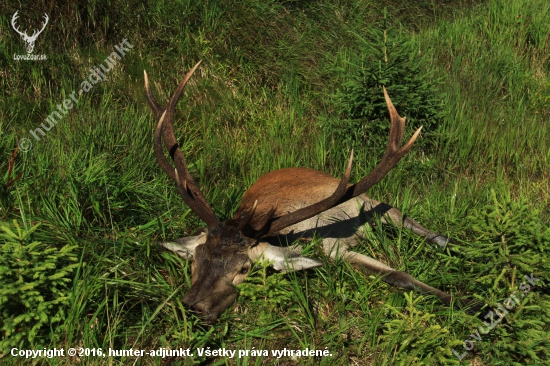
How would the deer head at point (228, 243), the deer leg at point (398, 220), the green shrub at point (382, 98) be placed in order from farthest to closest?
the green shrub at point (382, 98)
the deer leg at point (398, 220)
the deer head at point (228, 243)

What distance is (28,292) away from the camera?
3111 mm

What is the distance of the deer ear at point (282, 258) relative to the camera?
3.82 m

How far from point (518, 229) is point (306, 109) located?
3.13m

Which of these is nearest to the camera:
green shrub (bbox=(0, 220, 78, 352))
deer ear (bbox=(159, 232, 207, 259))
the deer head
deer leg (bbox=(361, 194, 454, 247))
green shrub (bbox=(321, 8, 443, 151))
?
green shrub (bbox=(0, 220, 78, 352))

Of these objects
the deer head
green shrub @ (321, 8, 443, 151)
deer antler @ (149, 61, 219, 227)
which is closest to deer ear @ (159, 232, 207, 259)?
the deer head

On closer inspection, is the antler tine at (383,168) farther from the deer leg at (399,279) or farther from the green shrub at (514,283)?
the green shrub at (514,283)

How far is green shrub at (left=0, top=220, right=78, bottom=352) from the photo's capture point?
311 cm

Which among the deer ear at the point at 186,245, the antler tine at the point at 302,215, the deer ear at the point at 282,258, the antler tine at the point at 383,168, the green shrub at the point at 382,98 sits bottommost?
the deer ear at the point at 282,258

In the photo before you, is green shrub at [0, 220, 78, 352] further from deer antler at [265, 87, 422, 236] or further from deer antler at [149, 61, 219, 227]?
deer antler at [265, 87, 422, 236]

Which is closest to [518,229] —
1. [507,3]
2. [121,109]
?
[121,109]
